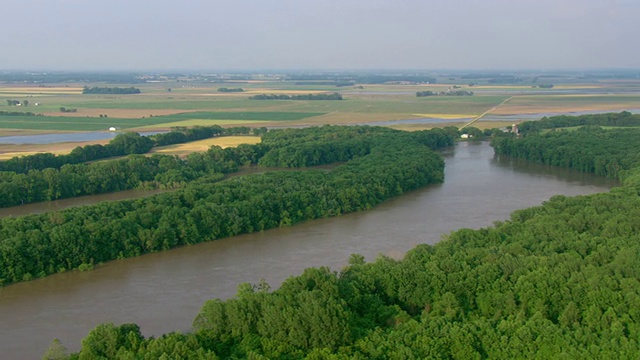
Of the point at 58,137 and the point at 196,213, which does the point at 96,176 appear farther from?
the point at 58,137

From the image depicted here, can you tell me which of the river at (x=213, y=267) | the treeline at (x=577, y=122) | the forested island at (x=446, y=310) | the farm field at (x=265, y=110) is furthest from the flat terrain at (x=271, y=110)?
the forested island at (x=446, y=310)

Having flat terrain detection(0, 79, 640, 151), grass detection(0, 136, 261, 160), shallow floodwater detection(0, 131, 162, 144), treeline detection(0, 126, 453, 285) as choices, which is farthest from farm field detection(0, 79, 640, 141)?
treeline detection(0, 126, 453, 285)

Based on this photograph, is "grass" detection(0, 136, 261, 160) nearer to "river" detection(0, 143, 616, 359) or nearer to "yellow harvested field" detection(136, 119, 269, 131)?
"yellow harvested field" detection(136, 119, 269, 131)

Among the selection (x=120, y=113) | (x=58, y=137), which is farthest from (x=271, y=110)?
(x=58, y=137)

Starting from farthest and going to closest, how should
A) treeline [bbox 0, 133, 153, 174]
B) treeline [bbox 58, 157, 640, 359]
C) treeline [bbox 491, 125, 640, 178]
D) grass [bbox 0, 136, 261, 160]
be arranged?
1. grass [bbox 0, 136, 261, 160]
2. treeline [bbox 491, 125, 640, 178]
3. treeline [bbox 0, 133, 153, 174]
4. treeline [bbox 58, 157, 640, 359]

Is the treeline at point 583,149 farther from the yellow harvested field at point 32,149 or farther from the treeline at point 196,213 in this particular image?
the yellow harvested field at point 32,149

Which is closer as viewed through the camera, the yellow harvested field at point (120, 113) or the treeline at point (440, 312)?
the treeline at point (440, 312)
